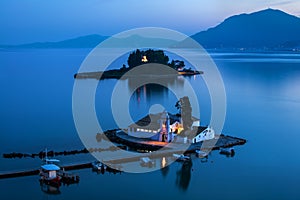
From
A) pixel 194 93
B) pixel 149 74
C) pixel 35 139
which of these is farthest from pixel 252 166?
pixel 149 74

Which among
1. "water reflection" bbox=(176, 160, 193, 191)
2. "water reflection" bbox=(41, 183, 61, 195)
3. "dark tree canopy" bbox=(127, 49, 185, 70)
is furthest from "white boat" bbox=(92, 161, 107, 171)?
"dark tree canopy" bbox=(127, 49, 185, 70)

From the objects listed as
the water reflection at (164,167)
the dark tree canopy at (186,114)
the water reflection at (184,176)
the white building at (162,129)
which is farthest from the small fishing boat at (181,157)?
the dark tree canopy at (186,114)

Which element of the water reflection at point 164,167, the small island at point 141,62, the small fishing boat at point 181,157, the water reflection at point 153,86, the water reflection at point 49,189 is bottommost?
the water reflection at point 49,189

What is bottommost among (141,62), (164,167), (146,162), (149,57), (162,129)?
(164,167)

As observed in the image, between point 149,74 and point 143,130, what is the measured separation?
84.1 ft

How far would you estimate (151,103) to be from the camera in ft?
74.6

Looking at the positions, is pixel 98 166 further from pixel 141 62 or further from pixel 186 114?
pixel 141 62

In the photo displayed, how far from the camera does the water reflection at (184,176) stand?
10.6 meters

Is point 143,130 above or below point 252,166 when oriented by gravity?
above

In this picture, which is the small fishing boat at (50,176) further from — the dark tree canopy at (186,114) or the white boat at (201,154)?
the dark tree canopy at (186,114)

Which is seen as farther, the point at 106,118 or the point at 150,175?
the point at 106,118

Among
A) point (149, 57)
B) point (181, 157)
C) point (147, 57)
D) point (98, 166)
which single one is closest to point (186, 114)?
point (181, 157)

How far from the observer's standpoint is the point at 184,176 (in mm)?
11094

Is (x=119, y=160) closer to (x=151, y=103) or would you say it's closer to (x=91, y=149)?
(x=91, y=149)
